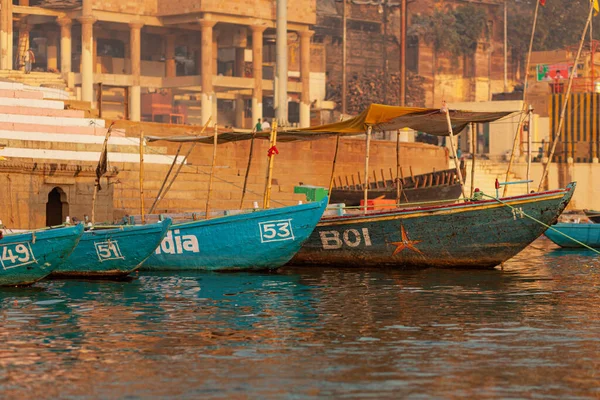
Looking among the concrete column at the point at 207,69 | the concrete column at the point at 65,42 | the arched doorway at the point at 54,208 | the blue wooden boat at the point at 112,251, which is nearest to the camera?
the blue wooden boat at the point at 112,251

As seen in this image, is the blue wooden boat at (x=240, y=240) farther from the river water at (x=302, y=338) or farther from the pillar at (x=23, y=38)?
the pillar at (x=23, y=38)

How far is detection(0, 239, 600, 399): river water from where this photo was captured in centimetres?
1262

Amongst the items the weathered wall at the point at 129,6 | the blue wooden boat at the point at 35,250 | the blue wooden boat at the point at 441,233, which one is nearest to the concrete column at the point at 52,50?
the weathered wall at the point at 129,6

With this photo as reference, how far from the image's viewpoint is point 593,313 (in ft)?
61.9

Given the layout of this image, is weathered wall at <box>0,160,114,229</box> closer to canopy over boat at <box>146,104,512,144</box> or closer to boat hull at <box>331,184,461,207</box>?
canopy over boat at <box>146,104,512,144</box>

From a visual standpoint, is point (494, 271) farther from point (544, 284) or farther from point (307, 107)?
point (307, 107)

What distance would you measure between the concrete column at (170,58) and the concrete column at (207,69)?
5469 mm

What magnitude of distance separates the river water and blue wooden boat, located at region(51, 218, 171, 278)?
474 millimetres

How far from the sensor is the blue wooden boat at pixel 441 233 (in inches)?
1027

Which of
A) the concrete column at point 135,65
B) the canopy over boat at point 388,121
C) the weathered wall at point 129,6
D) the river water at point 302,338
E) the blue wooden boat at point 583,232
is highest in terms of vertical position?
the weathered wall at point 129,6

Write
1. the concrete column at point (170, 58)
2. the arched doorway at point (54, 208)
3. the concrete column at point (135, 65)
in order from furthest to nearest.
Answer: the concrete column at point (170, 58)
the concrete column at point (135, 65)
the arched doorway at point (54, 208)

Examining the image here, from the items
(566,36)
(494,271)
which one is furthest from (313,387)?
(566,36)

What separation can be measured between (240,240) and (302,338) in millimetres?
9756

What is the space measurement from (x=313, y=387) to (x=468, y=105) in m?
53.9
